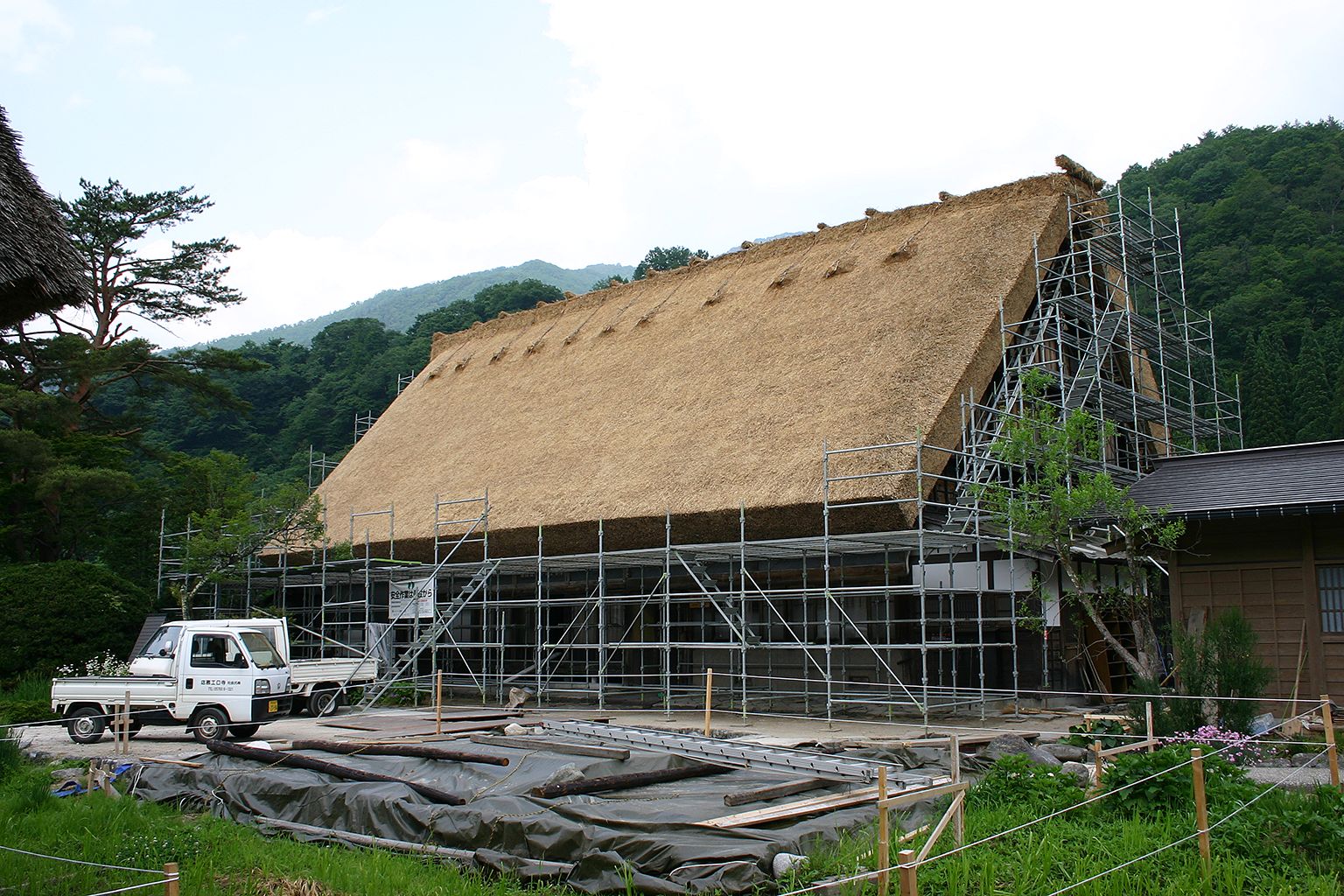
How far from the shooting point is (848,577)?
15797 mm

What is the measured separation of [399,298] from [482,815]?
10895 centimetres

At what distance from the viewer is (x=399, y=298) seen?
11144cm

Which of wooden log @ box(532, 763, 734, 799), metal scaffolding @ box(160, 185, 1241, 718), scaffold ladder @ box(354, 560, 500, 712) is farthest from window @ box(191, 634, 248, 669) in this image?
wooden log @ box(532, 763, 734, 799)

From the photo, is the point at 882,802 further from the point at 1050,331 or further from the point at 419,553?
the point at 419,553

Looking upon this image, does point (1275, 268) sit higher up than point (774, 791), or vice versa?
point (1275, 268)

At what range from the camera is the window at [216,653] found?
1423cm

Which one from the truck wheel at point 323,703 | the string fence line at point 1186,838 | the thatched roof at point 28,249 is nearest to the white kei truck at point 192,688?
the truck wheel at point 323,703

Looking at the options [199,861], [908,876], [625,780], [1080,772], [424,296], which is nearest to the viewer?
[908,876]

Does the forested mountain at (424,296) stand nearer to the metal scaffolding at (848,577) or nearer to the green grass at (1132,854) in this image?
the metal scaffolding at (848,577)

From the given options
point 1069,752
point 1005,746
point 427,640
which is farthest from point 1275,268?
point 1005,746

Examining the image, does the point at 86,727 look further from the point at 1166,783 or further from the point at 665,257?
the point at 665,257

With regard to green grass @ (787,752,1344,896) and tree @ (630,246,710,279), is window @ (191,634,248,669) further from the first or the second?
tree @ (630,246,710,279)

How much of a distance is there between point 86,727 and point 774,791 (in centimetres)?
1020

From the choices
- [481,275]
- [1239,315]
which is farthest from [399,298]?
[1239,315]
